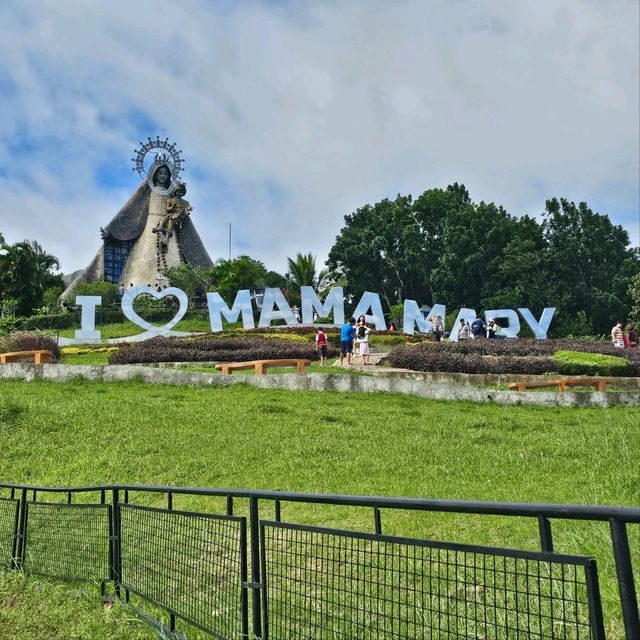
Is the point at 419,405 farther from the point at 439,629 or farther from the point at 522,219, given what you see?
the point at 522,219

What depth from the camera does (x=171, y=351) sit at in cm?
1897

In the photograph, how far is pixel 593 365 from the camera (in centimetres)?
1576

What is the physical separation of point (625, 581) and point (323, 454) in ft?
22.0

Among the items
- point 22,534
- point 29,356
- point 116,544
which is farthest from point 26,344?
point 116,544

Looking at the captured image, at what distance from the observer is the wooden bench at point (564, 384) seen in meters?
13.9

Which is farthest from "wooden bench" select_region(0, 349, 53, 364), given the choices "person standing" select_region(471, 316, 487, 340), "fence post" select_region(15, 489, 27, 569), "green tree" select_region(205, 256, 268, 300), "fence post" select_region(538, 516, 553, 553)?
"green tree" select_region(205, 256, 268, 300)

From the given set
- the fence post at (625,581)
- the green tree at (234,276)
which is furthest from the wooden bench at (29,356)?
the green tree at (234,276)

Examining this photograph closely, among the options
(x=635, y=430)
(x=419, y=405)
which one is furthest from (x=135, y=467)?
(x=635, y=430)

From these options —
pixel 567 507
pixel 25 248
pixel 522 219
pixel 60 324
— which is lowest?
pixel 567 507

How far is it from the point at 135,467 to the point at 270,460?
5.21 ft

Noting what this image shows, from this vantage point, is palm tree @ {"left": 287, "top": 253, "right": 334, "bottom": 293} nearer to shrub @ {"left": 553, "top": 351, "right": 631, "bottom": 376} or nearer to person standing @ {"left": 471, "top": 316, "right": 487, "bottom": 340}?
person standing @ {"left": 471, "top": 316, "right": 487, "bottom": 340}

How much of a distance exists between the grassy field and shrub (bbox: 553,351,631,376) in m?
4.10

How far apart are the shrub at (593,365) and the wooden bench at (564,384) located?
126 cm

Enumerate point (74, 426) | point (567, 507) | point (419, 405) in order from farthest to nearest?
point (419, 405) < point (74, 426) < point (567, 507)
